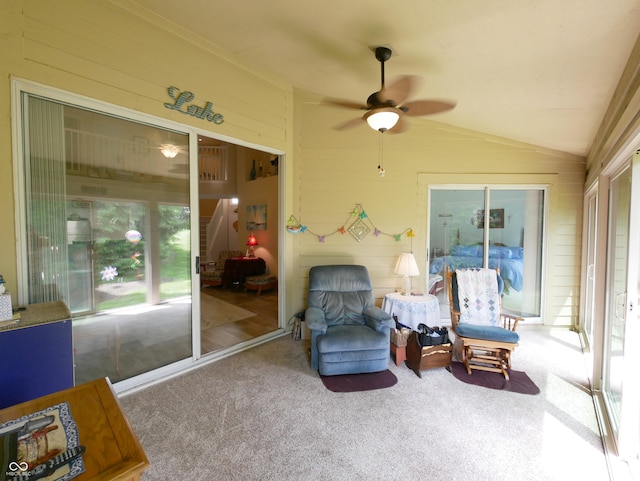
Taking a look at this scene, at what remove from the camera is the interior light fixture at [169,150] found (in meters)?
2.82

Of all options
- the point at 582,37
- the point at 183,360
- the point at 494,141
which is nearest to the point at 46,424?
the point at 183,360

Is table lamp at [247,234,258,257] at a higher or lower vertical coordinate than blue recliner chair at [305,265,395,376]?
higher

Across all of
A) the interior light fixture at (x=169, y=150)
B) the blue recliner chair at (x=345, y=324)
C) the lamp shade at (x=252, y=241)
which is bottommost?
the blue recliner chair at (x=345, y=324)

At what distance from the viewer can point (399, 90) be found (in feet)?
6.97

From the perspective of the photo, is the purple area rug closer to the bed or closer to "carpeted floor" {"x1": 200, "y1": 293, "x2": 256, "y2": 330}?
the bed

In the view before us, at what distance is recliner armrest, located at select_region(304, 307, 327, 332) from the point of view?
2821 mm

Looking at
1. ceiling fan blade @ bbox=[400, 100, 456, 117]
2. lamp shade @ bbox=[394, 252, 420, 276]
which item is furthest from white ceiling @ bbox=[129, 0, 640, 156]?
lamp shade @ bbox=[394, 252, 420, 276]

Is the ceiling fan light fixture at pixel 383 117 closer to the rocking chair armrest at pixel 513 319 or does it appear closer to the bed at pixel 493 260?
the rocking chair armrest at pixel 513 319

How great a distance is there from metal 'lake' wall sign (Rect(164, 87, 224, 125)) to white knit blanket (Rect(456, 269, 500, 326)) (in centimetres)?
320

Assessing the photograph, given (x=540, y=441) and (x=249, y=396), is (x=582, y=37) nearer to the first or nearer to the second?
(x=540, y=441)

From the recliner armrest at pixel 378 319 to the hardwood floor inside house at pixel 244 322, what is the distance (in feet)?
5.03

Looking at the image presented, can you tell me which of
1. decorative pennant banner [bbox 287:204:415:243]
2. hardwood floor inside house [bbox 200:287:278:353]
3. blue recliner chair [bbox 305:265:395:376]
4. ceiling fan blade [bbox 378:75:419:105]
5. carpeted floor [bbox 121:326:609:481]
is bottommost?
carpeted floor [bbox 121:326:609:481]

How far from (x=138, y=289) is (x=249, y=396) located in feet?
4.59

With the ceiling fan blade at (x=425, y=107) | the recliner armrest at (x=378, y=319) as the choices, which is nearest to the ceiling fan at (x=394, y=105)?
the ceiling fan blade at (x=425, y=107)
